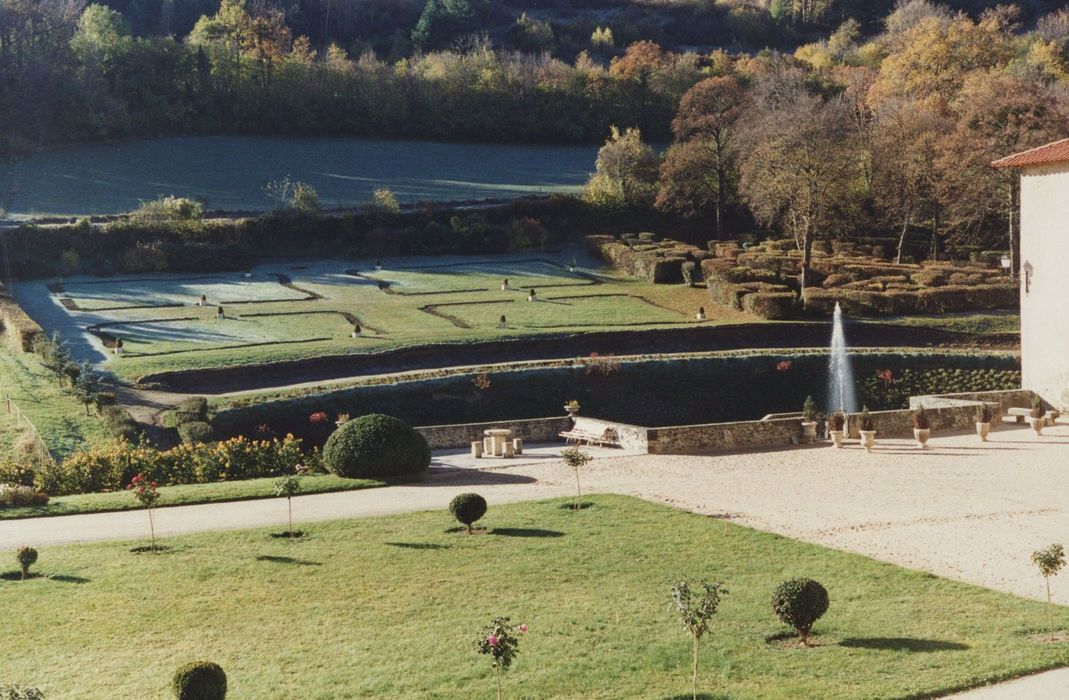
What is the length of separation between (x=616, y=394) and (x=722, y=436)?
31.8 ft

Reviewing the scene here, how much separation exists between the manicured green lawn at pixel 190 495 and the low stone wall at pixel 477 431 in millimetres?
5656

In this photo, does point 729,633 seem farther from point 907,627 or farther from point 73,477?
point 73,477

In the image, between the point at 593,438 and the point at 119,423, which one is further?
the point at 593,438

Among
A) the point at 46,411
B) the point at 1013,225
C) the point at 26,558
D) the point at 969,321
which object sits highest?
the point at 1013,225

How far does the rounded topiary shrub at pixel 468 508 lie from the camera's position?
2127cm

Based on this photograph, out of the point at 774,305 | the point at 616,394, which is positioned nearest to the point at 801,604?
the point at 616,394

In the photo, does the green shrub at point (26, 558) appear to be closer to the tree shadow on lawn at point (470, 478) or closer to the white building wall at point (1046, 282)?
the tree shadow on lawn at point (470, 478)

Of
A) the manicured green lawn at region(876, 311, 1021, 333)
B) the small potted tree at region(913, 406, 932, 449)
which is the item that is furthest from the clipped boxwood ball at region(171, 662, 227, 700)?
the manicured green lawn at region(876, 311, 1021, 333)

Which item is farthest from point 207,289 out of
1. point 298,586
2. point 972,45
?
point 972,45

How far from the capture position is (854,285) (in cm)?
5244

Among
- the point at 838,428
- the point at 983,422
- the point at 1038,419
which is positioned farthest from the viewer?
the point at 838,428

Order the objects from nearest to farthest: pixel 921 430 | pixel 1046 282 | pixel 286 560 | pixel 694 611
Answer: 1. pixel 694 611
2. pixel 286 560
3. pixel 921 430
4. pixel 1046 282

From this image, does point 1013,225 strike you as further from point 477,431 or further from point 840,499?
point 840,499

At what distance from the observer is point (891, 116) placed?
217ft
